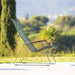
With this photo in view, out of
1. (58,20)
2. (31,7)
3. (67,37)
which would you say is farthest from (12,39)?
(31,7)

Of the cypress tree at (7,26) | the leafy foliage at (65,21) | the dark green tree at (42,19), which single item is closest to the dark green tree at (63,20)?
the leafy foliage at (65,21)

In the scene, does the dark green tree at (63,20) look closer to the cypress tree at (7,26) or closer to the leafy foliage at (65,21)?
the leafy foliage at (65,21)

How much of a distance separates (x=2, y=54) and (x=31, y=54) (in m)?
1.75

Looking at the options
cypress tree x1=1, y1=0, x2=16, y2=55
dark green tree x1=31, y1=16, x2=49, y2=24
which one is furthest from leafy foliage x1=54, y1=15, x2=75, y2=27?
cypress tree x1=1, y1=0, x2=16, y2=55

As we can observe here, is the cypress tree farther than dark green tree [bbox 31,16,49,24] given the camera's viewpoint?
No

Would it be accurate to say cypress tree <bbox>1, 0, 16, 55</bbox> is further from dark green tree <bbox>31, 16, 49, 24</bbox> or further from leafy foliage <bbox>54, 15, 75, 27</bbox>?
dark green tree <bbox>31, 16, 49, 24</bbox>

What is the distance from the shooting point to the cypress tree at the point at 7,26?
8.66 metres

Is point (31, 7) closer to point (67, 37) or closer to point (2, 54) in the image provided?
point (67, 37)

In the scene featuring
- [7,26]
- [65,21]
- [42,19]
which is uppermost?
[7,26]

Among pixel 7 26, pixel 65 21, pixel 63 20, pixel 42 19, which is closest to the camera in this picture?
pixel 7 26

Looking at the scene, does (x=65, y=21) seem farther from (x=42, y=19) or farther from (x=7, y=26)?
(x=7, y=26)

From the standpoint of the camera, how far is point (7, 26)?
28.5ft

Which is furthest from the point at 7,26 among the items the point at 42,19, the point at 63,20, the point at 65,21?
the point at 63,20

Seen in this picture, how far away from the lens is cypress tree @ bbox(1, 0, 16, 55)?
28.4 ft
